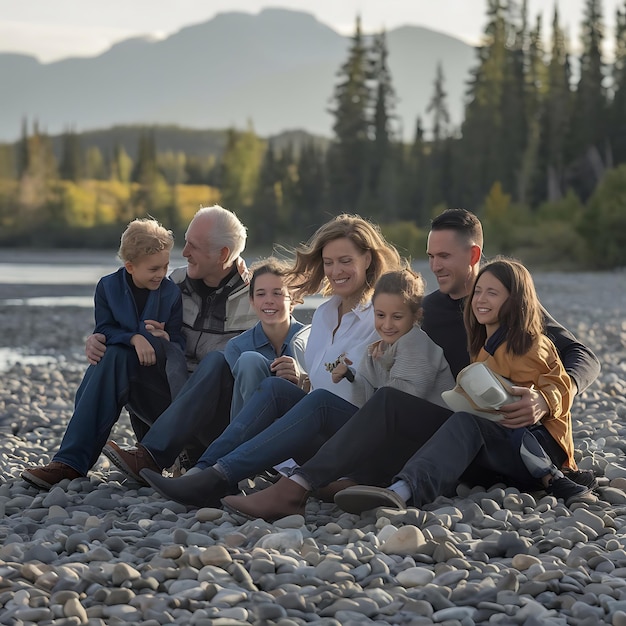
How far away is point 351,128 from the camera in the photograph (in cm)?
6438

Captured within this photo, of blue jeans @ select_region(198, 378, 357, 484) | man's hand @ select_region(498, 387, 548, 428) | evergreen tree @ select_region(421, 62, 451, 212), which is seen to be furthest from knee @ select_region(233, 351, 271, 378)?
evergreen tree @ select_region(421, 62, 451, 212)

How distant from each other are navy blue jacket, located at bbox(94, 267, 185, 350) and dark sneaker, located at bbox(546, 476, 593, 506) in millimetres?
1955

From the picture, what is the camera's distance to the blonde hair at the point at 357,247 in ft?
16.6

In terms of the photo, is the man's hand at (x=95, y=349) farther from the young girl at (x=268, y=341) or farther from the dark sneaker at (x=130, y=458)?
the young girl at (x=268, y=341)

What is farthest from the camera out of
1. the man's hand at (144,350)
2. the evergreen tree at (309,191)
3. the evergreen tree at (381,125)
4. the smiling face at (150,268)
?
the evergreen tree at (309,191)

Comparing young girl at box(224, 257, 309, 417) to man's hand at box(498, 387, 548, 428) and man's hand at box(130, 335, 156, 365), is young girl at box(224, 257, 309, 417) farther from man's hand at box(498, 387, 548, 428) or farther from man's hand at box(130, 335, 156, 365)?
man's hand at box(498, 387, 548, 428)

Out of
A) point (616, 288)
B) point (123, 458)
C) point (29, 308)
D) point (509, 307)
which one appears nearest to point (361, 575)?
point (509, 307)

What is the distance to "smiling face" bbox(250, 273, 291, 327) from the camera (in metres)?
5.10

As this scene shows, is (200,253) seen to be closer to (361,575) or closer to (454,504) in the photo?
(454,504)

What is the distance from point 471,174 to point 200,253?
51148mm

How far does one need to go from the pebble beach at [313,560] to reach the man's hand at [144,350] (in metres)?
0.60

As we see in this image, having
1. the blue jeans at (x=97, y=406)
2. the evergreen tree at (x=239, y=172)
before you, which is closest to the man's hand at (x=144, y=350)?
the blue jeans at (x=97, y=406)

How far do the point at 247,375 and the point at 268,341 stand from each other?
328 millimetres

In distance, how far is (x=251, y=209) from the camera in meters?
70.4
